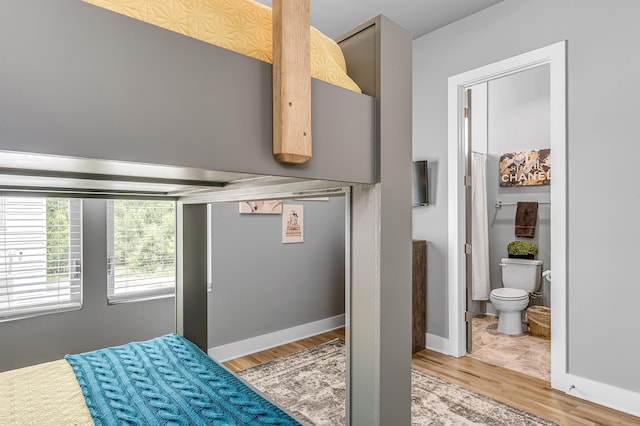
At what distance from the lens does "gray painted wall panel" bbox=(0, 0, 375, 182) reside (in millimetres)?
428

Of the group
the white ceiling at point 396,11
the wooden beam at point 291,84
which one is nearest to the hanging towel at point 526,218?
the white ceiling at point 396,11

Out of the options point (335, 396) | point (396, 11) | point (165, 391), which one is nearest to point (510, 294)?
point (335, 396)

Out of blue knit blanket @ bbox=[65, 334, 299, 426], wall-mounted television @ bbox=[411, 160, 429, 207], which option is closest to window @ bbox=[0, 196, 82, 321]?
blue knit blanket @ bbox=[65, 334, 299, 426]

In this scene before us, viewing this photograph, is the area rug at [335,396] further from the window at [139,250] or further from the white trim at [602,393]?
the window at [139,250]

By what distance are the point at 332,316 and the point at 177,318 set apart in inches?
88.0

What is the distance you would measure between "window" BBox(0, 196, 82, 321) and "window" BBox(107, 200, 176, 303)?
196 mm

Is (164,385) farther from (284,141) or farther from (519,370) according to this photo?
(519,370)

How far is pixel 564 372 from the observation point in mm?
2326

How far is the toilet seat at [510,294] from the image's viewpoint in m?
3.48

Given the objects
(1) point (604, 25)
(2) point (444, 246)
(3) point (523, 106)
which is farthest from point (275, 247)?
(3) point (523, 106)

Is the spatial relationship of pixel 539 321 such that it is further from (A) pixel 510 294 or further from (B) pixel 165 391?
(B) pixel 165 391

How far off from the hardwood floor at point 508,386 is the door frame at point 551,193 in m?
0.15

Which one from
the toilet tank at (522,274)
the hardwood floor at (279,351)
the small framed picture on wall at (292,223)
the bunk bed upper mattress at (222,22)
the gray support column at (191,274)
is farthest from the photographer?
the toilet tank at (522,274)

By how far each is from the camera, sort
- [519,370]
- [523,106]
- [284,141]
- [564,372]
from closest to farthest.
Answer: [284,141] → [564,372] → [519,370] → [523,106]
